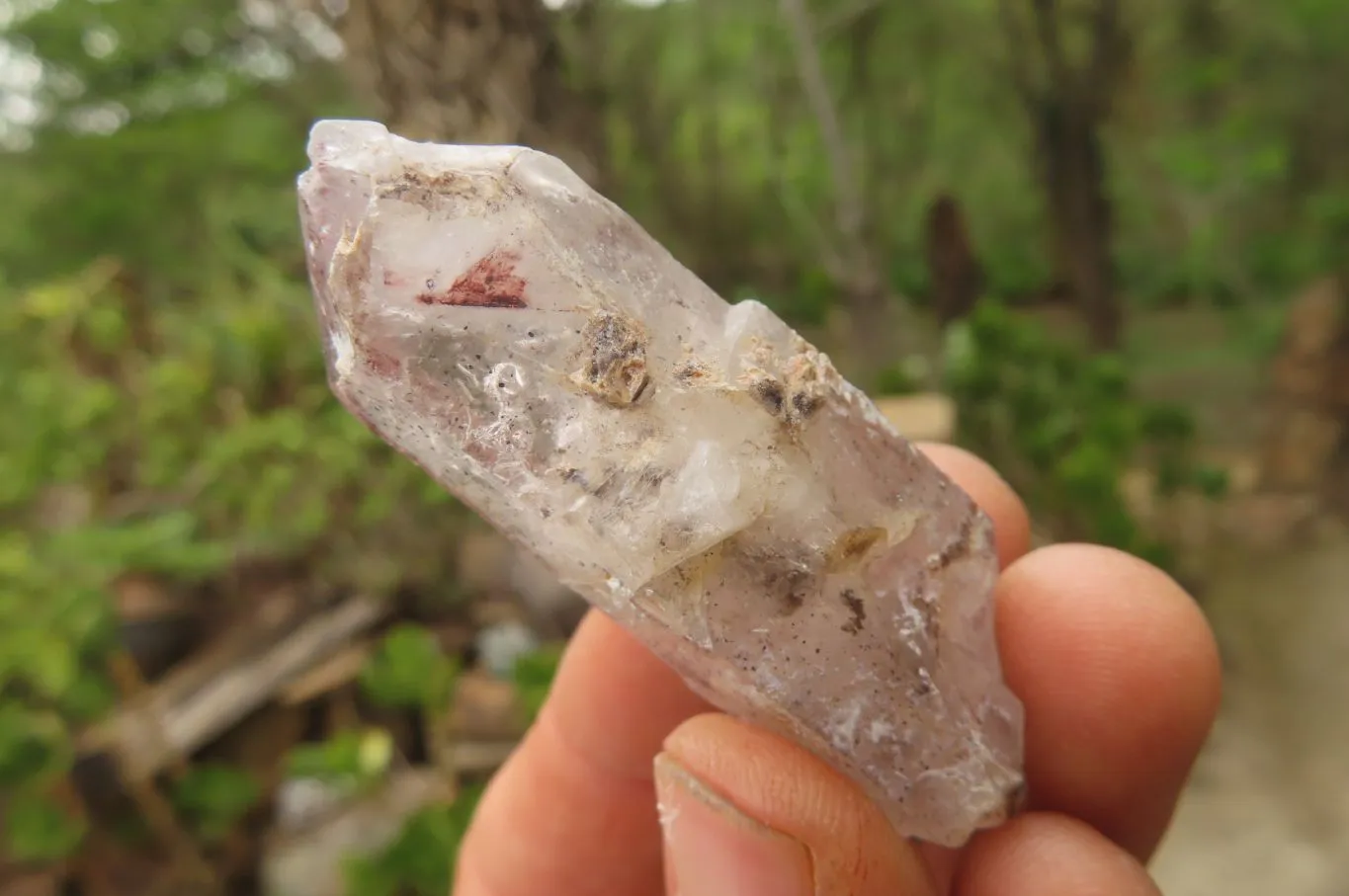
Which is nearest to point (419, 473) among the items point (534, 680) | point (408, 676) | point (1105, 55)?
point (408, 676)

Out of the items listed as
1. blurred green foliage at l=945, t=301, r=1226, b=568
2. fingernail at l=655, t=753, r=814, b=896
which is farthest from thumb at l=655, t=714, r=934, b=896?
blurred green foliage at l=945, t=301, r=1226, b=568

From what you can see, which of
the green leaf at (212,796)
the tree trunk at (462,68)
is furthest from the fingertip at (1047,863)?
the green leaf at (212,796)

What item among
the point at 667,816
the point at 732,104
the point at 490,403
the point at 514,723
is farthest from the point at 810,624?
the point at 732,104

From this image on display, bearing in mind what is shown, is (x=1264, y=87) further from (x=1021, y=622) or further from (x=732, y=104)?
(x=1021, y=622)

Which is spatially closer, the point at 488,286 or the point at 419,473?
the point at 488,286

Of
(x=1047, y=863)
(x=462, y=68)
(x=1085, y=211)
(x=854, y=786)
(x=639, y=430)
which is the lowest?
(x=1085, y=211)

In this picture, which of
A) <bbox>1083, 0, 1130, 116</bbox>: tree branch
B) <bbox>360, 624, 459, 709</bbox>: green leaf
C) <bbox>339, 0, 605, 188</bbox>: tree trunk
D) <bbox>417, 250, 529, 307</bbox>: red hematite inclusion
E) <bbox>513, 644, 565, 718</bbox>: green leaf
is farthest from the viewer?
<bbox>1083, 0, 1130, 116</bbox>: tree branch

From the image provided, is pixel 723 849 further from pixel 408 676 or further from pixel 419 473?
pixel 419 473

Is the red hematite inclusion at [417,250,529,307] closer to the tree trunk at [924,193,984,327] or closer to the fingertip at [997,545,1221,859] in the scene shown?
the fingertip at [997,545,1221,859]
